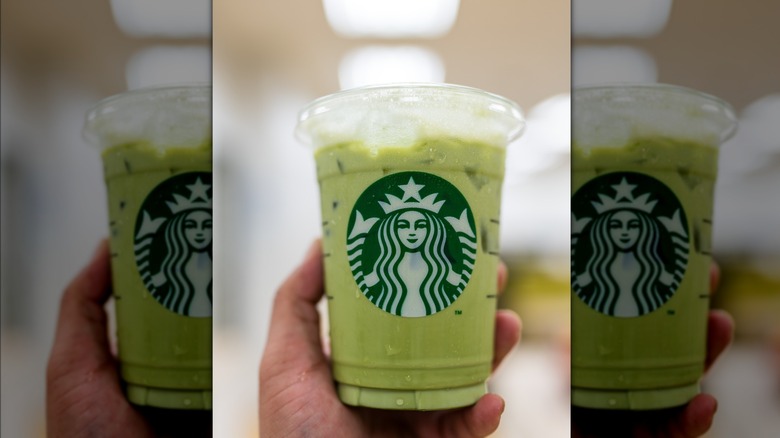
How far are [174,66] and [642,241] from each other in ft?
2.69

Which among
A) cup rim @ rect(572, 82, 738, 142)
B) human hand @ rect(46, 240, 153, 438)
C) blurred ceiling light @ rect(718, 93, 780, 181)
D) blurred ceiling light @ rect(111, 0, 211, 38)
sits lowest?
human hand @ rect(46, 240, 153, 438)

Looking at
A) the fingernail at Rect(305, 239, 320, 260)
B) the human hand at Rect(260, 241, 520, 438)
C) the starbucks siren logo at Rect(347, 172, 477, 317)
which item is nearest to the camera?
Answer: the starbucks siren logo at Rect(347, 172, 477, 317)

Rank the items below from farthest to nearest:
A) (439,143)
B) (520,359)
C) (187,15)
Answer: (520,359), (187,15), (439,143)

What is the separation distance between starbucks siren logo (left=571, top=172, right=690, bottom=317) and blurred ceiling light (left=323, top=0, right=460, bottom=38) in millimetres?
388

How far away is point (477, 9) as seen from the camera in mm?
1169

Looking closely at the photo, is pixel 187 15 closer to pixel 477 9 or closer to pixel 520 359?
pixel 477 9

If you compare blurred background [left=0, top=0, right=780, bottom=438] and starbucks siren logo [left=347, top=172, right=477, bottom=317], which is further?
blurred background [left=0, top=0, right=780, bottom=438]

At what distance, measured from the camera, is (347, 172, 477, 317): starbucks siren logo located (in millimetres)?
984

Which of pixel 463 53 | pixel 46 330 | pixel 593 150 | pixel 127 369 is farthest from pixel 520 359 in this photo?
pixel 46 330

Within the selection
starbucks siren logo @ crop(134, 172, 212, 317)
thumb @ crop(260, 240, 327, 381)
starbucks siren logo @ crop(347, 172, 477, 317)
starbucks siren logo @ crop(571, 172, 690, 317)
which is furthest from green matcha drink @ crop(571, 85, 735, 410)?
starbucks siren logo @ crop(134, 172, 212, 317)

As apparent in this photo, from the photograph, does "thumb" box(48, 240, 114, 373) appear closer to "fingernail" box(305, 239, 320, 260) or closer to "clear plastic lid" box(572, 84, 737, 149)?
"fingernail" box(305, 239, 320, 260)

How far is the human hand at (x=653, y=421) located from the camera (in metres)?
1.11

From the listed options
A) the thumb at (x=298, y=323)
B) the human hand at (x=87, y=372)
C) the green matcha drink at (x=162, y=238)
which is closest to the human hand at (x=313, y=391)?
the thumb at (x=298, y=323)

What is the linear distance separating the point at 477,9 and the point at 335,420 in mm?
746
